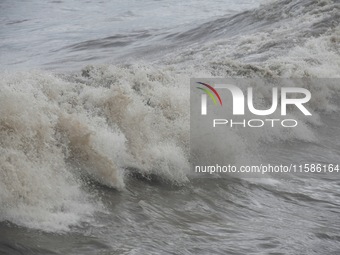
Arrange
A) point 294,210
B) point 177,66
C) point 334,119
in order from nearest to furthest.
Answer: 1. point 294,210
2. point 334,119
3. point 177,66

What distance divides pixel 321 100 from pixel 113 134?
4.51 m

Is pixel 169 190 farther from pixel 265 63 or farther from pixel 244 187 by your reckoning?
pixel 265 63

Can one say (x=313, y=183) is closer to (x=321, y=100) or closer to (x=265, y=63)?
(x=321, y=100)

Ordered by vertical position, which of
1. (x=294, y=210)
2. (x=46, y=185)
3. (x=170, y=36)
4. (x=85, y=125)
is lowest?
(x=294, y=210)

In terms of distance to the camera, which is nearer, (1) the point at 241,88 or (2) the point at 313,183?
(2) the point at 313,183

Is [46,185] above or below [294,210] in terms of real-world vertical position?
above

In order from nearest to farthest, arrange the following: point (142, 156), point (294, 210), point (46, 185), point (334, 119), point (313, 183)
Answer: point (46, 185), point (294, 210), point (142, 156), point (313, 183), point (334, 119)

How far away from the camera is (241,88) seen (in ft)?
30.6

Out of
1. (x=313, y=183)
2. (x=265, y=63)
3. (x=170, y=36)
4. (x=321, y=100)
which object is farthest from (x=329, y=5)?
(x=313, y=183)

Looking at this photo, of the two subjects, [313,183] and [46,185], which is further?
[313,183]

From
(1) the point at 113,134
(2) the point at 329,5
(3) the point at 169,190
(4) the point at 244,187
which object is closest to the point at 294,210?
(4) the point at 244,187

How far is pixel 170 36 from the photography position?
653 inches

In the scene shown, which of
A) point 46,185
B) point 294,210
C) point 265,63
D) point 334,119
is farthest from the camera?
point 265,63

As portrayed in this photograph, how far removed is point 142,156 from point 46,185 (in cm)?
138
